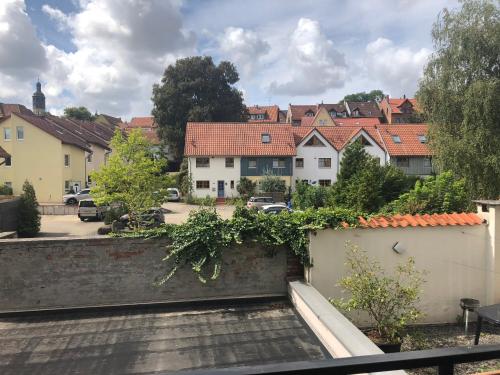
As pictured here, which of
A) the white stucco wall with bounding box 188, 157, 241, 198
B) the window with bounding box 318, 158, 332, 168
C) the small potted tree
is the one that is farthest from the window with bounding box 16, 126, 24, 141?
the small potted tree

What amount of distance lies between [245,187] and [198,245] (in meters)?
33.5

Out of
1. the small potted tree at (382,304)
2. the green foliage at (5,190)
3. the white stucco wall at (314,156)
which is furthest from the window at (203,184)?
the small potted tree at (382,304)

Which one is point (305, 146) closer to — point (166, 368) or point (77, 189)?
point (77, 189)

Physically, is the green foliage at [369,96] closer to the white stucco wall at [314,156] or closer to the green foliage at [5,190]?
the white stucco wall at [314,156]

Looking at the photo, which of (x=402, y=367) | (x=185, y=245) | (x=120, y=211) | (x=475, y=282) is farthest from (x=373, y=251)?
(x=120, y=211)

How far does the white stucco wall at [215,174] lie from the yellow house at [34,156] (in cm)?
1219

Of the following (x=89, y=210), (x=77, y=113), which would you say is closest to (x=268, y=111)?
(x=77, y=113)

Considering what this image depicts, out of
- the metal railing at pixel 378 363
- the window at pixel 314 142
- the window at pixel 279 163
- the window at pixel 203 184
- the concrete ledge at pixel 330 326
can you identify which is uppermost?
the window at pixel 314 142

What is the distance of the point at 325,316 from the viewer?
243 inches

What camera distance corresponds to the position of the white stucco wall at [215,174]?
1641 inches

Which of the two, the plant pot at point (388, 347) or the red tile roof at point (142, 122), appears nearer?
the plant pot at point (388, 347)

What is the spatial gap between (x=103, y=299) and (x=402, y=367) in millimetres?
7198

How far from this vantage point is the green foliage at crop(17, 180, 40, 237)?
2111 cm

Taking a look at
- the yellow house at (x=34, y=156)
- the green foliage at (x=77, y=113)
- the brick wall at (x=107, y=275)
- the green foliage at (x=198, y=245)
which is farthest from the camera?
the green foliage at (x=77, y=113)
